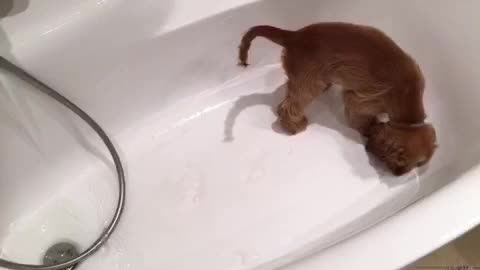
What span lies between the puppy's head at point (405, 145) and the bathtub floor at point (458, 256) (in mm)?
259

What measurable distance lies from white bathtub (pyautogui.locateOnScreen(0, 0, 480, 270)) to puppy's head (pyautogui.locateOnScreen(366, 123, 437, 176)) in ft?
0.19

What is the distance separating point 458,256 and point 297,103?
56 cm

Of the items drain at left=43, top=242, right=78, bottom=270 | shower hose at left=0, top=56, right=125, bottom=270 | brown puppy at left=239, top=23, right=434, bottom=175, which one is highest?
brown puppy at left=239, top=23, right=434, bottom=175

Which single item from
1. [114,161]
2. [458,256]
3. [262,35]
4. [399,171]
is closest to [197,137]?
[114,161]

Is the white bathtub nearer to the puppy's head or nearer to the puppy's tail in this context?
the puppy's head

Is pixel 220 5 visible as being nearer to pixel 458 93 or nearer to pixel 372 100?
pixel 372 100

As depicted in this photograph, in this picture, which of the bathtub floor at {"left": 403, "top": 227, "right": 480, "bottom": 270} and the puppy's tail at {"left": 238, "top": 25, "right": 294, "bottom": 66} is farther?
the bathtub floor at {"left": 403, "top": 227, "right": 480, "bottom": 270}

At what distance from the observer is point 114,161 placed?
1188mm

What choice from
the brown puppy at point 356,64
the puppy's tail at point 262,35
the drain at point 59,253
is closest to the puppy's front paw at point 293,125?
the brown puppy at point 356,64

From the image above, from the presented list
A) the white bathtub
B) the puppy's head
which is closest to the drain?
the white bathtub

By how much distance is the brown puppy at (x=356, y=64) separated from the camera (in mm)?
1052

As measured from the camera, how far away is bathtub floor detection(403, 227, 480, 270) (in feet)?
4.11

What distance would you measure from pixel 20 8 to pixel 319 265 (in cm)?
75

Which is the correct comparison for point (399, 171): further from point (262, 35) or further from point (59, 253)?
point (59, 253)
